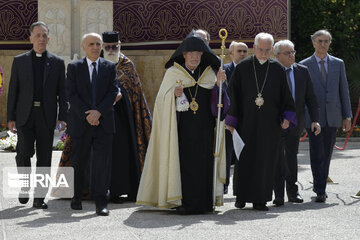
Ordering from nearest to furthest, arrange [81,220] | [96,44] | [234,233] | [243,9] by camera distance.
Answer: [234,233] → [81,220] → [96,44] → [243,9]

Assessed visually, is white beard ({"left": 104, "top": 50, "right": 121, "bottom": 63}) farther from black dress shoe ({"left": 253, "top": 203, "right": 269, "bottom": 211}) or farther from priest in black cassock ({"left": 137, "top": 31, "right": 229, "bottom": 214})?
black dress shoe ({"left": 253, "top": 203, "right": 269, "bottom": 211})

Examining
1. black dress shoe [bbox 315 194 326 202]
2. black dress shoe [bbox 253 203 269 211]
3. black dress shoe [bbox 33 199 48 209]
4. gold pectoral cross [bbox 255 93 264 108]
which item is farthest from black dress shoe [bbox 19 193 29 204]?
black dress shoe [bbox 315 194 326 202]

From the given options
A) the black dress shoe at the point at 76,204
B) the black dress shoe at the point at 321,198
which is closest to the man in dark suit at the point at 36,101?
the black dress shoe at the point at 76,204

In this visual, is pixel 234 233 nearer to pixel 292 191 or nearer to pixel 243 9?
pixel 292 191

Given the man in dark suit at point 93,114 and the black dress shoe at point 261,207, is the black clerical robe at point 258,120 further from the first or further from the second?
the man in dark suit at point 93,114

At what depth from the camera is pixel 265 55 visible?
30.7ft

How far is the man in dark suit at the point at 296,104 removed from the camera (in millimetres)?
9953

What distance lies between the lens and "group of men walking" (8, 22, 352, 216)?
8.87 meters

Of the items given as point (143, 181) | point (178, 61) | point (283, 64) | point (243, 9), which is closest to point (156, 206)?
point (143, 181)

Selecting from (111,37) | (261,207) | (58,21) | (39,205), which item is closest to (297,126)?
(261,207)

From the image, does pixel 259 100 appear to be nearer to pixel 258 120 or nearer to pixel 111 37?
pixel 258 120

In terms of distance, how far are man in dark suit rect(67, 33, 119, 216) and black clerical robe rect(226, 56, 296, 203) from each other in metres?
1.41

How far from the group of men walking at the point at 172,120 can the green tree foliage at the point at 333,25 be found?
1543 centimetres

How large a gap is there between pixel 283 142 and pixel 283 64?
96 centimetres
